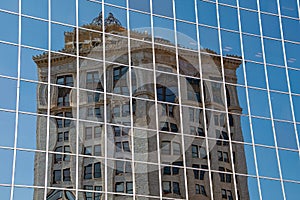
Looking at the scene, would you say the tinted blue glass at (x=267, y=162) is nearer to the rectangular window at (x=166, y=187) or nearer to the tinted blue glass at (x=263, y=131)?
the tinted blue glass at (x=263, y=131)

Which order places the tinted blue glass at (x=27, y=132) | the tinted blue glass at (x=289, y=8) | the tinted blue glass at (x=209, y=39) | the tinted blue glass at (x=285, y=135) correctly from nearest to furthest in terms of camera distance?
A: the tinted blue glass at (x=27, y=132), the tinted blue glass at (x=285, y=135), the tinted blue glass at (x=209, y=39), the tinted blue glass at (x=289, y=8)

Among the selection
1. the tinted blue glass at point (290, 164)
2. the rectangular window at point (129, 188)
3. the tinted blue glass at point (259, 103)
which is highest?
the tinted blue glass at point (259, 103)

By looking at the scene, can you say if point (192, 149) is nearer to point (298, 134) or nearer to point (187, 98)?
point (187, 98)

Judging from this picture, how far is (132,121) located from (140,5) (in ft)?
22.9

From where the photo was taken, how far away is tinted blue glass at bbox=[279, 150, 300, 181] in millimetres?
37219

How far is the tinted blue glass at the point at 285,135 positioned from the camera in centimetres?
3797

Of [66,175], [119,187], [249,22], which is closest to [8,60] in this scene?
[66,175]

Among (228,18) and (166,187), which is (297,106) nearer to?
(228,18)

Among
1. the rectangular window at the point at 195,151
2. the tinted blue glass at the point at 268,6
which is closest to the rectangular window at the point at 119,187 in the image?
the rectangular window at the point at 195,151

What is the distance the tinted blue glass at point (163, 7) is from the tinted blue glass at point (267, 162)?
891 cm

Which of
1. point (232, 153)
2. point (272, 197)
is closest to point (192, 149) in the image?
point (232, 153)

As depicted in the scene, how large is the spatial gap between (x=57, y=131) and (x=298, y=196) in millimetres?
13671

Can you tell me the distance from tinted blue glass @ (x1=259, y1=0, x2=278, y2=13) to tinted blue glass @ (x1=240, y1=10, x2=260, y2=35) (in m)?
0.86

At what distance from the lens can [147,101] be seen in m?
35.3
